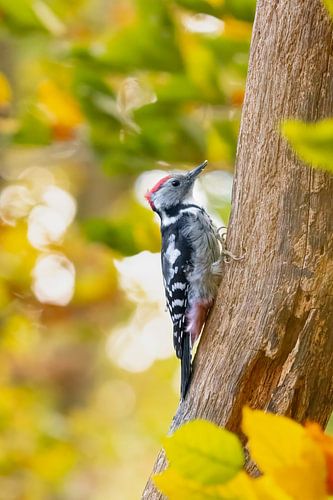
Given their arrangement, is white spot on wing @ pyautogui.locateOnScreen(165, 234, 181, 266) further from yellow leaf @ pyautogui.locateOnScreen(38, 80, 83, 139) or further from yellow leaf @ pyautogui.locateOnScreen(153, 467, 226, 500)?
yellow leaf @ pyautogui.locateOnScreen(153, 467, 226, 500)

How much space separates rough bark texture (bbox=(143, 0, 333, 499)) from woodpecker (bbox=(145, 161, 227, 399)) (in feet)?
1.10

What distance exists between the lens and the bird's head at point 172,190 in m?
2.44

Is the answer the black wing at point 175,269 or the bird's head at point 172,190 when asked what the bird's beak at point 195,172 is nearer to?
the bird's head at point 172,190

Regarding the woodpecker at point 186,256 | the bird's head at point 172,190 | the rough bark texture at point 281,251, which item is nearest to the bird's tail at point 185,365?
the woodpecker at point 186,256

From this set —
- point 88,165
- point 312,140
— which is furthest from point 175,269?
point 88,165

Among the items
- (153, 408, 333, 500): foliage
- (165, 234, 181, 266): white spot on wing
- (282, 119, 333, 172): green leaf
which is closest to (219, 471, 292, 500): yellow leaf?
(153, 408, 333, 500): foliage

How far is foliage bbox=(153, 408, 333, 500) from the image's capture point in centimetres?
51

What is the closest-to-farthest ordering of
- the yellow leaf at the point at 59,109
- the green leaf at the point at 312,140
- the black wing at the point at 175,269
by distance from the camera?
the green leaf at the point at 312,140
the black wing at the point at 175,269
the yellow leaf at the point at 59,109

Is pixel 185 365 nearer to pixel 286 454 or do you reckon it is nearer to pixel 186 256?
pixel 186 256

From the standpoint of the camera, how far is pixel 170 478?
0.55m

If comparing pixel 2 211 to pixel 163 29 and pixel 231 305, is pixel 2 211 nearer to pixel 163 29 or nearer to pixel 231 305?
pixel 163 29

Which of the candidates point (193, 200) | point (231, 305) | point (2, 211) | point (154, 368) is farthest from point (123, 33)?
point (154, 368)

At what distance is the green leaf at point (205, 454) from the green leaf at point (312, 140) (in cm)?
21

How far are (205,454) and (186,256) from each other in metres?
1.54
